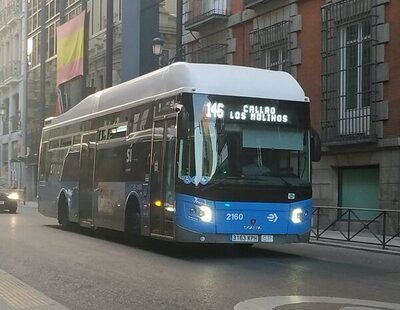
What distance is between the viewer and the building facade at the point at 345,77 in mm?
18969

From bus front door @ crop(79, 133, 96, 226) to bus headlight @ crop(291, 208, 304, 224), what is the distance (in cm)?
608

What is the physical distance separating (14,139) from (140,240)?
43411mm

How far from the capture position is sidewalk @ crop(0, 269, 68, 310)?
7516 mm

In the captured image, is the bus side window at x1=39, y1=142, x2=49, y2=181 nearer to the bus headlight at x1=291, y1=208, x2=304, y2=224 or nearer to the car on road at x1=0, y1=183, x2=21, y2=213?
the car on road at x1=0, y1=183, x2=21, y2=213

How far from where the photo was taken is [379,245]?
51.1 feet

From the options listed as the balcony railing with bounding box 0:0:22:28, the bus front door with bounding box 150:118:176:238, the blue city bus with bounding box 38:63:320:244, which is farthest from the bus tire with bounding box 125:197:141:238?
the balcony railing with bounding box 0:0:22:28

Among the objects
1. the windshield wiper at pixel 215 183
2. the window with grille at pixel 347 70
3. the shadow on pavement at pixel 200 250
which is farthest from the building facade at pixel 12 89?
the windshield wiper at pixel 215 183

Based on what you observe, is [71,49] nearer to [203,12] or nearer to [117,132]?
[203,12]

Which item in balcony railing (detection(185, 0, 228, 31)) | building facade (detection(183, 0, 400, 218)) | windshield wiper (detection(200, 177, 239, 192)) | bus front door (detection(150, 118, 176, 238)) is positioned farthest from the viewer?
balcony railing (detection(185, 0, 228, 31))

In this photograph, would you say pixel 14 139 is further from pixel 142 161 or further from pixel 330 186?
pixel 142 161

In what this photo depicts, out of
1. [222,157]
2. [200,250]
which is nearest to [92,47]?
[200,250]

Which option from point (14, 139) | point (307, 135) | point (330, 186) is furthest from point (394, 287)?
point (14, 139)

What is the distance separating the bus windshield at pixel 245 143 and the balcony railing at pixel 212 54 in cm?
1509

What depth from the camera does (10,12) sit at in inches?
2351
